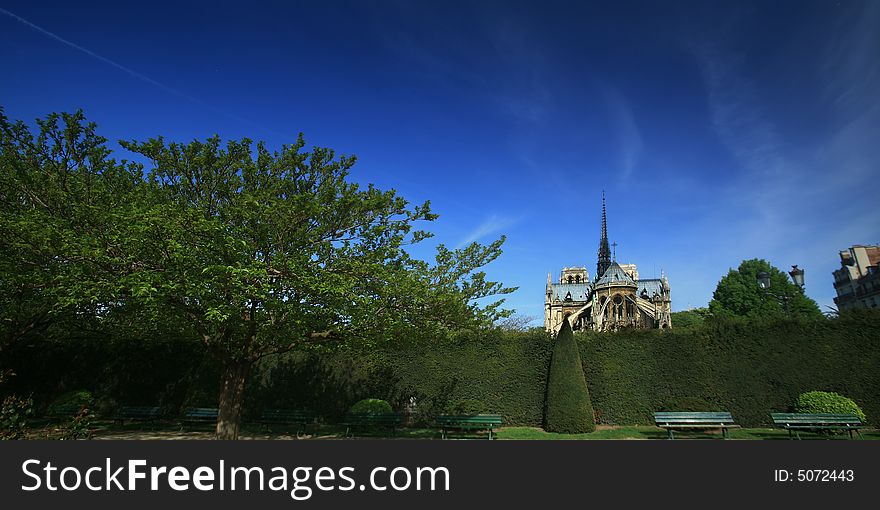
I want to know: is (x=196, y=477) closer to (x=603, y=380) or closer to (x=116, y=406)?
(x=603, y=380)

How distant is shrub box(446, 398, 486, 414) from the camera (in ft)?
61.6

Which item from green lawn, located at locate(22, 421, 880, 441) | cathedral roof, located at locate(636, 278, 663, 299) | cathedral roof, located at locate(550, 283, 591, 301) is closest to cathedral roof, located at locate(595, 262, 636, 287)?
cathedral roof, located at locate(636, 278, 663, 299)

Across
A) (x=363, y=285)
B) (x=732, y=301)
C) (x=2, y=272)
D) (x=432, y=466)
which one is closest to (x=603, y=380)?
(x=363, y=285)

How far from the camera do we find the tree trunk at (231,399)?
1373cm

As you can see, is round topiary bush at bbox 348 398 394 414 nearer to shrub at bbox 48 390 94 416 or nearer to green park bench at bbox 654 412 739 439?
green park bench at bbox 654 412 739 439

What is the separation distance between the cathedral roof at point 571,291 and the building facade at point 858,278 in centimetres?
5540

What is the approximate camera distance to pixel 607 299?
79812 millimetres

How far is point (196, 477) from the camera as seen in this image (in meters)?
6.18

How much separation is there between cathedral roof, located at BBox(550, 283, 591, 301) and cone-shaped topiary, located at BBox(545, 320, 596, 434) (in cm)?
10384

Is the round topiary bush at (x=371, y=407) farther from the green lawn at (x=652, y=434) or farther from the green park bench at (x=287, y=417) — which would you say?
the green lawn at (x=652, y=434)

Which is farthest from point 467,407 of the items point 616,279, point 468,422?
point 616,279

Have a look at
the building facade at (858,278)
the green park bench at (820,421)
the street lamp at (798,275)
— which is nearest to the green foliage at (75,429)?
the green park bench at (820,421)

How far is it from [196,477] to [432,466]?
3305 mm

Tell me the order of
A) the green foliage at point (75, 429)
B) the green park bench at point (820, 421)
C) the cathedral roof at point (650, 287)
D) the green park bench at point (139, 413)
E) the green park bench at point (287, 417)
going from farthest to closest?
the cathedral roof at point (650, 287) → the green park bench at point (139, 413) → the green park bench at point (287, 417) → the green park bench at point (820, 421) → the green foliage at point (75, 429)
